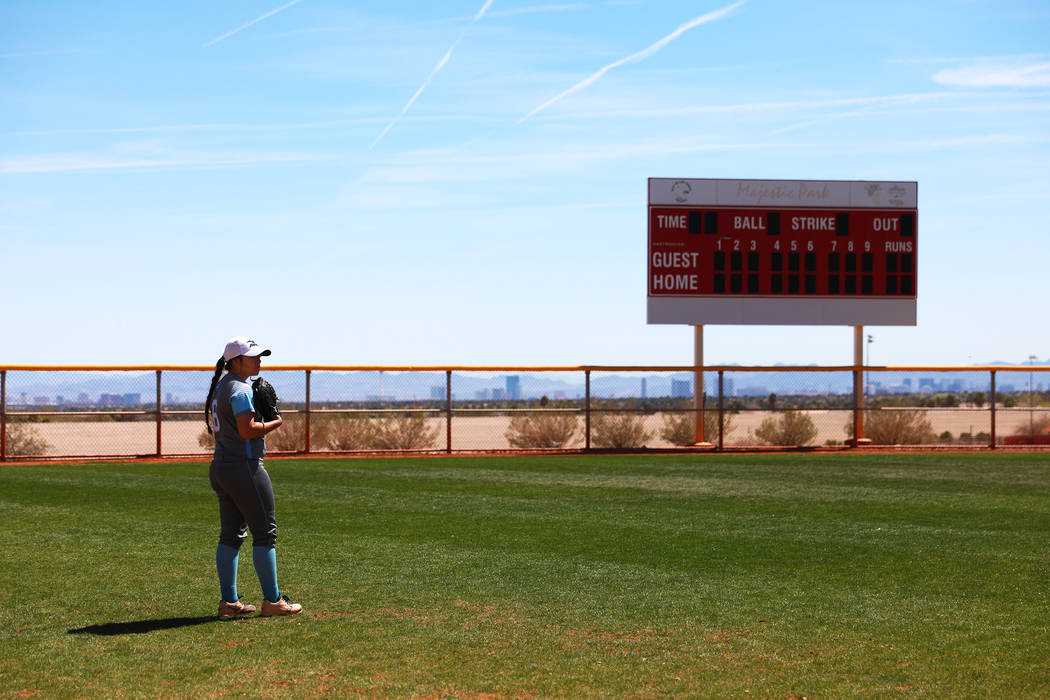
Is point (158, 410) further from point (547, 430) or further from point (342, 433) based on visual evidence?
point (547, 430)

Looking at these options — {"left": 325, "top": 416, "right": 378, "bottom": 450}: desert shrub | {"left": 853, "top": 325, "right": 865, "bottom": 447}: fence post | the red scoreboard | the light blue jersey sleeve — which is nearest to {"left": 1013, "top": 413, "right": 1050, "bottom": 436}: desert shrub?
{"left": 853, "top": 325, "right": 865, "bottom": 447}: fence post

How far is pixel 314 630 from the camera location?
7.58 m

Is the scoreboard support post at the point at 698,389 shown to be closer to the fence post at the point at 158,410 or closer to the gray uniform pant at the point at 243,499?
the fence post at the point at 158,410

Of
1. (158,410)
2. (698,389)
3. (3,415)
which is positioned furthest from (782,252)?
(3,415)

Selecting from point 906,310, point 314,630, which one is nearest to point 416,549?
point 314,630

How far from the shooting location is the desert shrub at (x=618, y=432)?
28047 millimetres

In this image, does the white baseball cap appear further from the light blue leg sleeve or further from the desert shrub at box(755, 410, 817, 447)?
the desert shrub at box(755, 410, 817, 447)

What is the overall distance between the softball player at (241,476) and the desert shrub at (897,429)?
22954 mm

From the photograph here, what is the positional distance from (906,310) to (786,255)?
3.26 m

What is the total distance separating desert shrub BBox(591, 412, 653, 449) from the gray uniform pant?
20.3 meters

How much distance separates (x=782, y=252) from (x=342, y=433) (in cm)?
1103

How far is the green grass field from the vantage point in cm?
642

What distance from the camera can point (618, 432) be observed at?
28.2 m

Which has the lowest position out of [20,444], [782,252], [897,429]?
[20,444]
